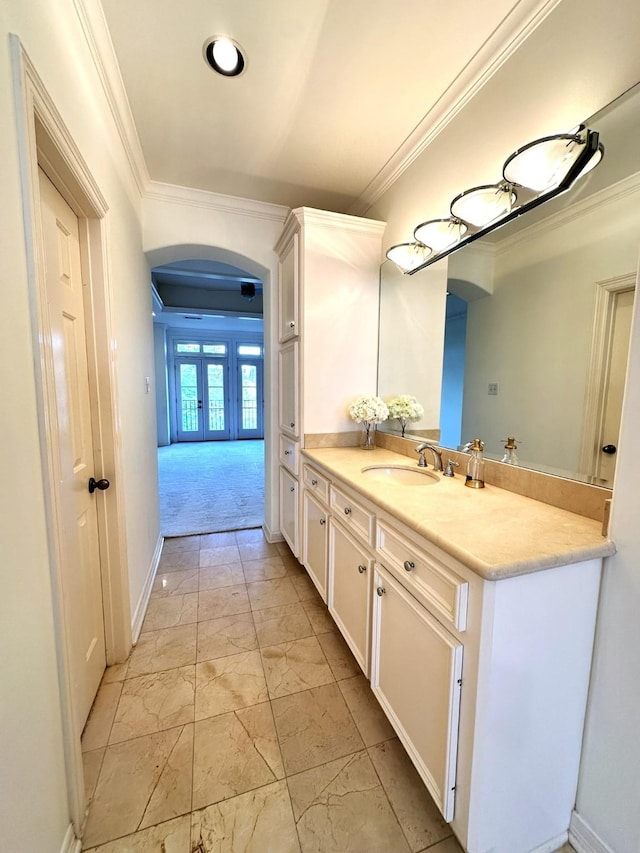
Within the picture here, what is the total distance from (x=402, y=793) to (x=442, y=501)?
97 cm

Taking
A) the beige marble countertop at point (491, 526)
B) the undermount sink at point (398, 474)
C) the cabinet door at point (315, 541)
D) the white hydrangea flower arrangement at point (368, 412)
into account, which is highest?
the white hydrangea flower arrangement at point (368, 412)

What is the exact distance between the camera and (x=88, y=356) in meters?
1.50

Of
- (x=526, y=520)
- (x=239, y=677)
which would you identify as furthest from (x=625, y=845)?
(x=239, y=677)

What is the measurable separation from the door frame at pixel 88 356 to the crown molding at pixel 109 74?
478 millimetres

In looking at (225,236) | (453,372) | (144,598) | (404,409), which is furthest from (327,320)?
(144,598)

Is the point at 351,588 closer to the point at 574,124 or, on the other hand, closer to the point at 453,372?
the point at 453,372

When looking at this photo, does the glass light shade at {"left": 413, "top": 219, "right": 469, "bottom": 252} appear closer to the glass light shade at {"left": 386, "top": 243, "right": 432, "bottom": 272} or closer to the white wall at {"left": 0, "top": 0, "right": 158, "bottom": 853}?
the glass light shade at {"left": 386, "top": 243, "right": 432, "bottom": 272}

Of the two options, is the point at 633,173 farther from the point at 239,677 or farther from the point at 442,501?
the point at 239,677

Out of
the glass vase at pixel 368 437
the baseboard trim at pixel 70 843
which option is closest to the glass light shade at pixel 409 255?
the glass vase at pixel 368 437

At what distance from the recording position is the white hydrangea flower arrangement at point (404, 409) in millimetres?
2090

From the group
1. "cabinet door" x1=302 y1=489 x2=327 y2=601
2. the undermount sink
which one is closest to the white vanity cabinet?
"cabinet door" x1=302 y1=489 x2=327 y2=601

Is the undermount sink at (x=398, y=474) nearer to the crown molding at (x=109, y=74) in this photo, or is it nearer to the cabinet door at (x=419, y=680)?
the cabinet door at (x=419, y=680)

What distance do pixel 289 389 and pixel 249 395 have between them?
6.25 metres

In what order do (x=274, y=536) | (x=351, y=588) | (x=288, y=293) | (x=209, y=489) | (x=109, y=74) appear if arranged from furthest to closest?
(x=209, y=489) < (x=274, y=536) < (x=288, y=293) < (x=351, y=588) < (x=109, y=74)
